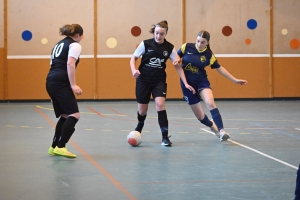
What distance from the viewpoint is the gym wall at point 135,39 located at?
15523 millimetres

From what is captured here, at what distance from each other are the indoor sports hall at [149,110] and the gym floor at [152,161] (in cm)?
2

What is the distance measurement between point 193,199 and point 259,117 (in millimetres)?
7185

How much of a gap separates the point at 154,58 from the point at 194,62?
2.74 ft

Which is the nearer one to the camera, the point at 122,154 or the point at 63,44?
the point at 63,44

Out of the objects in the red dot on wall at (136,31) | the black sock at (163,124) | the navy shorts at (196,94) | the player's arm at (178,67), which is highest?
the red dot on wall at (136,31)

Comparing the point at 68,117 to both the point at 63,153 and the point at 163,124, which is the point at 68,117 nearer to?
the point at 63,153

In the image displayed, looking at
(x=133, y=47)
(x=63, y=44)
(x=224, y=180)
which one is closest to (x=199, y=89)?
(x=63, y=44)

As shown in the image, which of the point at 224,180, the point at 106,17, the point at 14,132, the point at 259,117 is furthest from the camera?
the point at 106,17

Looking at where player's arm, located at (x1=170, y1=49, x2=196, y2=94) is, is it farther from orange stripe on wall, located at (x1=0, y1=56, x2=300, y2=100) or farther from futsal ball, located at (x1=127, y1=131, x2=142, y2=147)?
orange stripe on wall, located at (x1=0, y1=56, x2=300, y2=100)

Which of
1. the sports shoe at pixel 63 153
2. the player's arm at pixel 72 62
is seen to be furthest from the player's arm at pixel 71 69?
the sports shoe at pixel 63 153

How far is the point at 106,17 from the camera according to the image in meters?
15.8

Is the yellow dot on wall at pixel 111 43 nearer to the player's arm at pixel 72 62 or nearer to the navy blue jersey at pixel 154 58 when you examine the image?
the navy blue jersey at pixel 154 58

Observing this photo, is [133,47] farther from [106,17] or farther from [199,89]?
[199,89]

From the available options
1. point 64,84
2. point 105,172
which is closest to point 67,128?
point 64,84
